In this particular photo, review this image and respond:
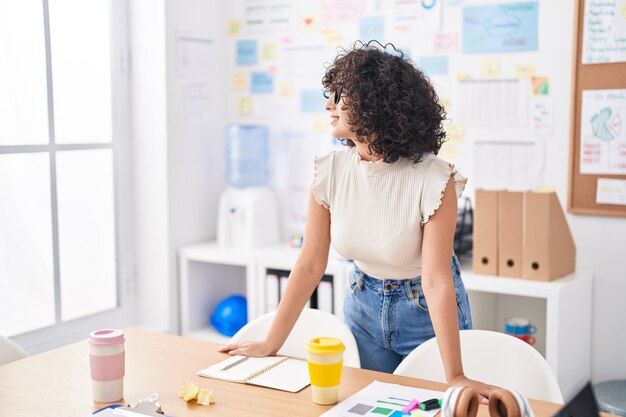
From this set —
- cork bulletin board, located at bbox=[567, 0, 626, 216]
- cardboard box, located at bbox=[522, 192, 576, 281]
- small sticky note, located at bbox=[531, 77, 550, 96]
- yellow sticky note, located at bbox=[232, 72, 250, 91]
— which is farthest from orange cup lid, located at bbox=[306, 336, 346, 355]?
yellow sticky note, located at bbox=[232, 72, 250, 91]

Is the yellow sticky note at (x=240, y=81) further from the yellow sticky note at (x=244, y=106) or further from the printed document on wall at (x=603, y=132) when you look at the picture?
the printed document on wall at (x=603, y=132)

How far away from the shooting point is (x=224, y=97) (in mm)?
3852

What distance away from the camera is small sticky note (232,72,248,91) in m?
3.81

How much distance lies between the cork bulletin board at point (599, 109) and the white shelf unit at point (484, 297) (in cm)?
31

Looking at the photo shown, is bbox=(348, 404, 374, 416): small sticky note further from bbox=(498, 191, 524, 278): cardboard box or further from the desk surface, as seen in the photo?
bbox=(498, 191, 524, 278): cardboard box

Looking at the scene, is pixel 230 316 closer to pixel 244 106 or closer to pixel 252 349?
pixel 244 106

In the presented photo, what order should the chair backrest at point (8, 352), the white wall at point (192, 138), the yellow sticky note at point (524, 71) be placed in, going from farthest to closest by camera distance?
1. the white wall at point (192, 138)
2. the yellow sticky note at point (524, 71)
3. the chair backrest at point (8, 352)

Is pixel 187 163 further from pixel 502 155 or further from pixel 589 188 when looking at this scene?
pixel 589 188

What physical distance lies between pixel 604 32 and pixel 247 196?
1.66 m

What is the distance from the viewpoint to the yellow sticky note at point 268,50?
3.72 metres

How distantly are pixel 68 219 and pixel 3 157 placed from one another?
0.41 m

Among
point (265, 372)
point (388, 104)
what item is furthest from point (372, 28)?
point (265, 372)

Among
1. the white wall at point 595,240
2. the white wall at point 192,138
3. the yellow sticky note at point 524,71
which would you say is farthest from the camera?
the white wall at point 192,138

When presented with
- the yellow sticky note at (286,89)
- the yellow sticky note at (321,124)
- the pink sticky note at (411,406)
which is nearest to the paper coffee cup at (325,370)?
the pink sticky note at (411,406)
